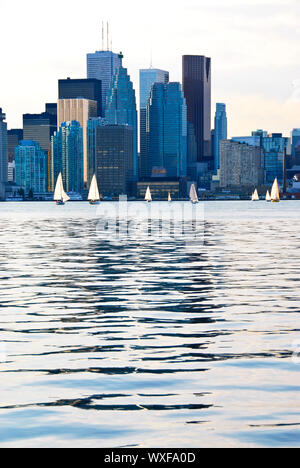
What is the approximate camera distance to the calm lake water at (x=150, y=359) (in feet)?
46.3

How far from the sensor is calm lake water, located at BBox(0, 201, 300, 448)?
14.1 metres

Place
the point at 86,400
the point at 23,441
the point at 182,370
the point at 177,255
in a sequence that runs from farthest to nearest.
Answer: the point at 177,255 → the point at 182,370 → the point at 86,400 → the point at 23,441

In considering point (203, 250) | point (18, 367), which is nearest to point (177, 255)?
point (203, 250)

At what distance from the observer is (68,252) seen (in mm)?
58000

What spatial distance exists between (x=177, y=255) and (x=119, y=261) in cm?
577

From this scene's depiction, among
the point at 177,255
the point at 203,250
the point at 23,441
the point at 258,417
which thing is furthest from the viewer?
the point at 203,250

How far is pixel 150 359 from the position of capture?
19828mm

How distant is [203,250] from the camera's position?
5925 centimetres

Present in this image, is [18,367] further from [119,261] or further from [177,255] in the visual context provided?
[177,255]

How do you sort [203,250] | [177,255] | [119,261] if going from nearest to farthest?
[119,261] → [177,255] → [203,250]

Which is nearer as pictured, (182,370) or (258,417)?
(258,417)
